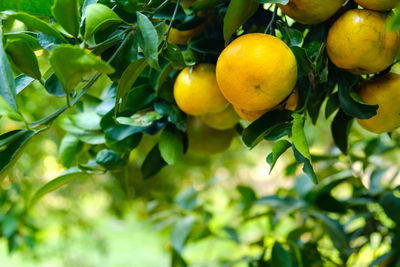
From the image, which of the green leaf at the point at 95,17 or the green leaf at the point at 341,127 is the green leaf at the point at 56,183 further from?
the green leaf at the point at 341,127

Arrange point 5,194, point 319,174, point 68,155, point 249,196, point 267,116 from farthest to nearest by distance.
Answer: point 5,194 < point 319,174 < point 249,196 < point 68,155 < point 267,116

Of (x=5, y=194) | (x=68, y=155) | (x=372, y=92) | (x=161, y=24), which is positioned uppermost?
(x=161, y=24)

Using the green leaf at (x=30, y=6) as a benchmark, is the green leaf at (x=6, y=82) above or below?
below

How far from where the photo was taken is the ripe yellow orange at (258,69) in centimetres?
34

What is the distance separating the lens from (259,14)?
16.9 inches

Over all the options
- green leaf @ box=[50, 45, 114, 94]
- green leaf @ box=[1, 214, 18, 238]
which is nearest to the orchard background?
green leaf @ box=[50, 45, 114, 94]

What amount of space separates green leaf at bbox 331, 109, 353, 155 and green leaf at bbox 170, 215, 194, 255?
33 centimetres

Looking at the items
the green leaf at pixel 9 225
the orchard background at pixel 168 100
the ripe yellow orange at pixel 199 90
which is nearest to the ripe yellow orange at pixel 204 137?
the orchard background at pixel 168 100

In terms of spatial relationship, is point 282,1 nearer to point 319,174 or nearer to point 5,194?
point 319,174

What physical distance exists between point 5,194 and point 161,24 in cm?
97

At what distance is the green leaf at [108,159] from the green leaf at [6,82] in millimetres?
162

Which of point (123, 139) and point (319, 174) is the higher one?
point (123, 139)

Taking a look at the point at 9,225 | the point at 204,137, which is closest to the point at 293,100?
the point at 204,137

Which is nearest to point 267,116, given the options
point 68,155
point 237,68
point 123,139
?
point 237,68
